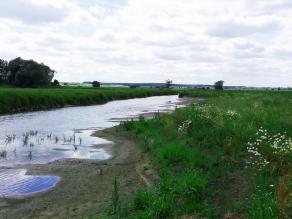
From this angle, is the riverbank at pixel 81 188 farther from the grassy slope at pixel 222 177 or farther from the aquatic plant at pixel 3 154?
the aquatic plant at pixel 3 154

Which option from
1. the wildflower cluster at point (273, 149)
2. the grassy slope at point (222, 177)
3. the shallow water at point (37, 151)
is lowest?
the shallow water at point (37, 151)

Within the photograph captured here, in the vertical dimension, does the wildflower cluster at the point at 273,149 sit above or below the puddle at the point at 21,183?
above

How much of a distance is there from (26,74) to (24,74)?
51cm

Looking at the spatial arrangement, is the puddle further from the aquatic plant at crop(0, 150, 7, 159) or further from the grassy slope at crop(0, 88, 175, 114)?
the grassy slope at crop(0, 88, 175, 114)

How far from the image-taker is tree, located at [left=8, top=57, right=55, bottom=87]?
375ft

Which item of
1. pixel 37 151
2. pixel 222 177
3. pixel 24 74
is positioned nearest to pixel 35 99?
pixel 37 151

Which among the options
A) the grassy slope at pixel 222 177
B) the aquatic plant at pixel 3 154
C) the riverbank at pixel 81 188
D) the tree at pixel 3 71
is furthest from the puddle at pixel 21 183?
the tree at pixel 3 71

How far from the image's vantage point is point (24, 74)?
114 m

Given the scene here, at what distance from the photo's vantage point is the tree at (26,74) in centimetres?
11431

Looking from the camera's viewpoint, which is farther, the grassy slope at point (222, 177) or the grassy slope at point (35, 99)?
the grassy slope at point (35, 99)

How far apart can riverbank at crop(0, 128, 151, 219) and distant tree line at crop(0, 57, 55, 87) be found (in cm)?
9533

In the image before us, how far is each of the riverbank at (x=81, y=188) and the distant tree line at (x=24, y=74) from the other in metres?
95.3

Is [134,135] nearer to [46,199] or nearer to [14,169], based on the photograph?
[14,169]

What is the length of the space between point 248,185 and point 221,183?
1.02 m
